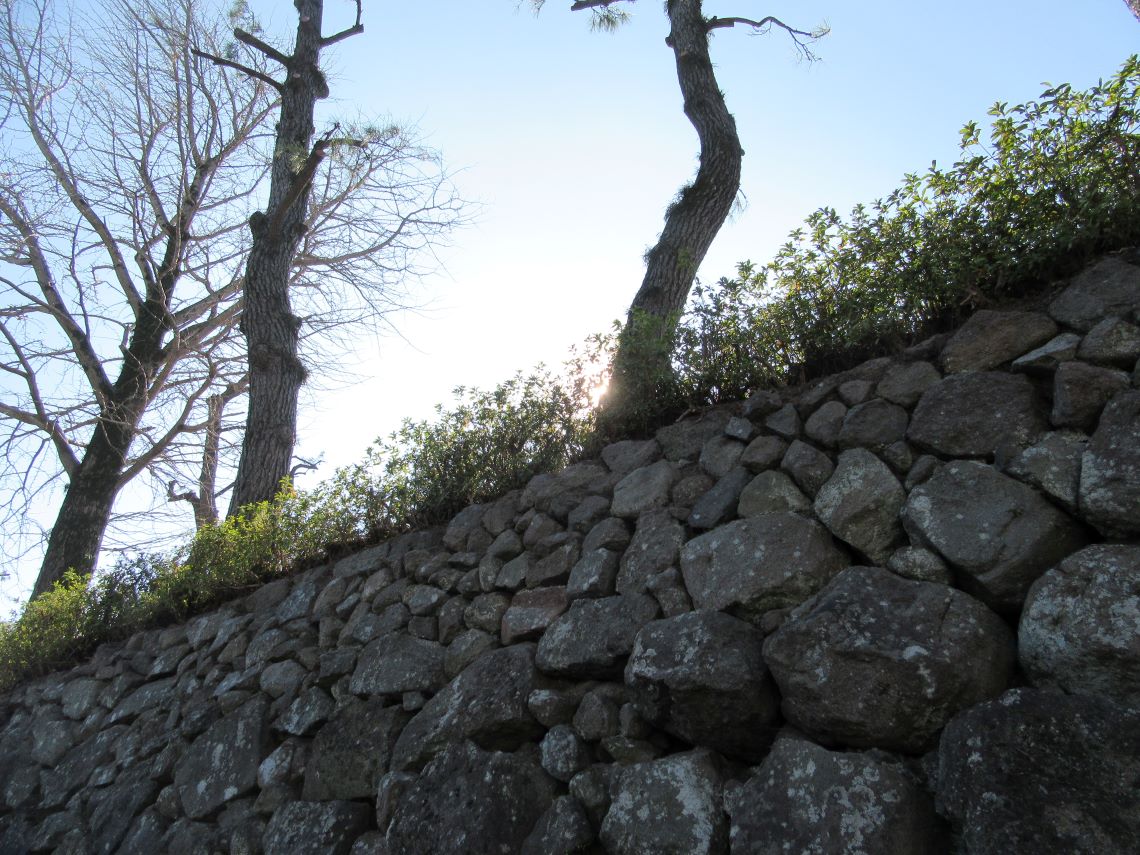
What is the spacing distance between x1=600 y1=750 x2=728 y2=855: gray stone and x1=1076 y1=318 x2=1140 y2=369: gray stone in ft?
5.93

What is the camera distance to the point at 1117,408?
2.16m

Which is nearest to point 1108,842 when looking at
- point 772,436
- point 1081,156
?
point 772,436

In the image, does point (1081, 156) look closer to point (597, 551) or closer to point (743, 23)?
point (597, 551)

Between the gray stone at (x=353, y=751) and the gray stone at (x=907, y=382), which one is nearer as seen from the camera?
the gray stone at (x=907, y=382)

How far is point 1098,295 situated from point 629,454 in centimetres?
205

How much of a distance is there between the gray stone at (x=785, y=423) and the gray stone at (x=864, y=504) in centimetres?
32

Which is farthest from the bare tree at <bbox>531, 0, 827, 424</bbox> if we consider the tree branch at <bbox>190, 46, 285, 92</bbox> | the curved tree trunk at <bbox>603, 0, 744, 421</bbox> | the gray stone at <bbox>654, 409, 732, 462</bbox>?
the tree branch at <bbox>190, 46, 285, 92</bbox>

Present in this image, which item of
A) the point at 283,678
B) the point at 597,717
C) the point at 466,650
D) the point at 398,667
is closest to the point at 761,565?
the point at 597,717

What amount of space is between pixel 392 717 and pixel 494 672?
629mm

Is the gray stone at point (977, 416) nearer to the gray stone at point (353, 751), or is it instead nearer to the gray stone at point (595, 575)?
the gray stone at point (595, 575)

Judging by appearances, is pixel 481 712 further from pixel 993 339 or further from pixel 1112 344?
pixel 1112 344

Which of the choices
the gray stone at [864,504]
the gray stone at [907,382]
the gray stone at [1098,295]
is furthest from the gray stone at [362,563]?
the gray stone at [1098,295]

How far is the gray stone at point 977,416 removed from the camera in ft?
7.86

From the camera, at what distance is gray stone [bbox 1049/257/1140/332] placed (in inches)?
96.0
